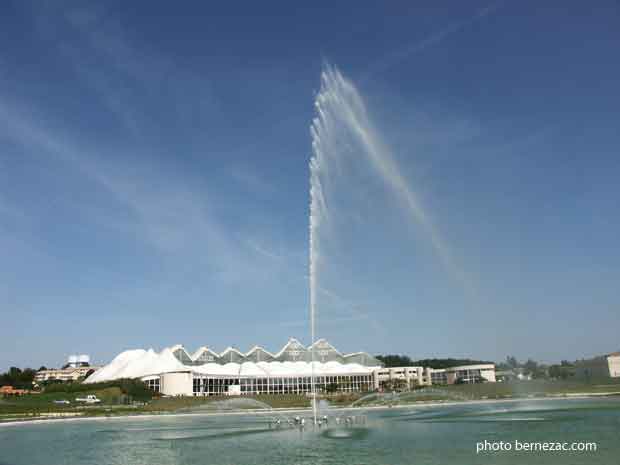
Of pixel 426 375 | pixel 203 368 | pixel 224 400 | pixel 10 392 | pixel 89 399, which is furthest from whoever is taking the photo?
pixel 426 375

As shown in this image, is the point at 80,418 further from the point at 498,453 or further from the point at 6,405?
the point at 498,453

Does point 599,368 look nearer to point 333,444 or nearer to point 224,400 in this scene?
point 224,400

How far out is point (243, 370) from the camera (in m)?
137

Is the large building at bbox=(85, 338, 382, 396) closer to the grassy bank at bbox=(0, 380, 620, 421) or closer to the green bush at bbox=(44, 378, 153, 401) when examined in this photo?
the green bush at bbox=(44, 378, 153, 401)

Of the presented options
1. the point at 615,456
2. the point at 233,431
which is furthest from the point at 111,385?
the point at 615,456

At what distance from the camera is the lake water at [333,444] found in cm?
2759

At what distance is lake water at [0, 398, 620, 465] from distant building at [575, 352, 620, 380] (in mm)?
70645

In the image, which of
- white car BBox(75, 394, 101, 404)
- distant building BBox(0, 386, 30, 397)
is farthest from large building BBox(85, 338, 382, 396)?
white car BBox(75, 394, 101, 404)

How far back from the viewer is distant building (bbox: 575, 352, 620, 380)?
112 metres

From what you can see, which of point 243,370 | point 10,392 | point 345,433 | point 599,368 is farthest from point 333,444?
point 10,392

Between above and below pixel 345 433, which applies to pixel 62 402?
above

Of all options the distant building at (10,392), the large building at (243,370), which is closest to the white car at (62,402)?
the distant building at (10,392)

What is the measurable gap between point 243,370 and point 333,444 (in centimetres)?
10622

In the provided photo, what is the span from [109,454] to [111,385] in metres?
93.5
